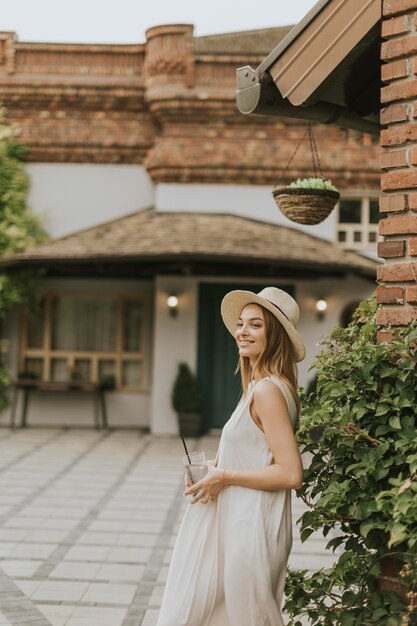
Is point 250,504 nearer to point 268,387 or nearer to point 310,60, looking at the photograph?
point 268,387

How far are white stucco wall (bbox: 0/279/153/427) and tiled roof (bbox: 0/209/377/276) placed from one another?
3.50ft

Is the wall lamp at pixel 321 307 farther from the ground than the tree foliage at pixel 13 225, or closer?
closer

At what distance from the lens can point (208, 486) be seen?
10.2 feet

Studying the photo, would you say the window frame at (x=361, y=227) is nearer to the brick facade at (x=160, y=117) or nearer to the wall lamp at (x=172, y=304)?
the brick facade at (x=160, y=117)

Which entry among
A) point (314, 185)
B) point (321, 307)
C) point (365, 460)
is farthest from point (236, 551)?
point (321, 307)

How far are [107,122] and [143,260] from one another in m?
3.54

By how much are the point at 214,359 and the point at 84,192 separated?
3852 mm

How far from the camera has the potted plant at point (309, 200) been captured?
6078 millimetres

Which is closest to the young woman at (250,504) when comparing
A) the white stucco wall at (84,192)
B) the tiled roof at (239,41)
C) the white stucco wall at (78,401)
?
the white stucco wall at (78,401)

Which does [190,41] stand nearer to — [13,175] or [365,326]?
[13,175]

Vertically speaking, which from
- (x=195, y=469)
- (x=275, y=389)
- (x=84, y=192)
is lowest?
(x=195, y=469)

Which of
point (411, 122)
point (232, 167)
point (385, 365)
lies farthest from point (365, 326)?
point (232, 167)

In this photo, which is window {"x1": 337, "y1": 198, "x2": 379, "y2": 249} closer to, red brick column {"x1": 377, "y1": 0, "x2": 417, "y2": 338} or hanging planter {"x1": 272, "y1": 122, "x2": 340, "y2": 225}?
hanging planter {"x1": 272, "y1": 122, "x2": 340, "y2": 225}

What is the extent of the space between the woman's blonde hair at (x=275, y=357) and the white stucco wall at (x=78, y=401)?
11.3m
